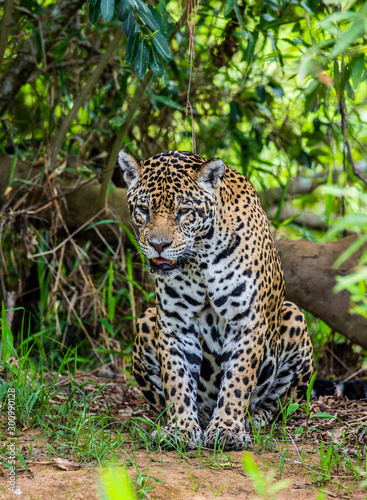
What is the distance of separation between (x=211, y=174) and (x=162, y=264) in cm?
67

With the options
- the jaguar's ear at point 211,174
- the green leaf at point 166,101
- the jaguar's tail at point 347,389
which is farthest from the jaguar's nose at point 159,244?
the green leaf at point 166,101

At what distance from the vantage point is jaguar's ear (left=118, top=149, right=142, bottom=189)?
441cm

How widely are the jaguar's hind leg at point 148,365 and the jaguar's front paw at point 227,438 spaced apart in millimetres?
767

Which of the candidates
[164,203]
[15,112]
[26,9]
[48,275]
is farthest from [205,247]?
[15,112]

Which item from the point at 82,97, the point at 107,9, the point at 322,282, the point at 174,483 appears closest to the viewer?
the point at 174,483

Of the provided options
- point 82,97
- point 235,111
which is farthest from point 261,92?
point 82,97

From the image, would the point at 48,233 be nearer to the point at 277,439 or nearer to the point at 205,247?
the point at 205,247

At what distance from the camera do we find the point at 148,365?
4.86m

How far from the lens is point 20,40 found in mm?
6816

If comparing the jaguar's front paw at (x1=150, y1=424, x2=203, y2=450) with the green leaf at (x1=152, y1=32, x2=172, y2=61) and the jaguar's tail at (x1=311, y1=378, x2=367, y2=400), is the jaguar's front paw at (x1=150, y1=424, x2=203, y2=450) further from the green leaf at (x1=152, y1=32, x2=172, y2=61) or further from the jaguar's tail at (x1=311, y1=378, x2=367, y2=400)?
the green leaf at (x1=152, y1=32, x2=172, y2=61)

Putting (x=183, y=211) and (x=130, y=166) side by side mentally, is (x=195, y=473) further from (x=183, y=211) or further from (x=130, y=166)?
(x=130, y=166)

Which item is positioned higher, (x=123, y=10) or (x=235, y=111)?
(x=123, y=10)

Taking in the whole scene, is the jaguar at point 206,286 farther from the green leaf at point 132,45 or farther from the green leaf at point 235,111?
the green leaf at point 235,111

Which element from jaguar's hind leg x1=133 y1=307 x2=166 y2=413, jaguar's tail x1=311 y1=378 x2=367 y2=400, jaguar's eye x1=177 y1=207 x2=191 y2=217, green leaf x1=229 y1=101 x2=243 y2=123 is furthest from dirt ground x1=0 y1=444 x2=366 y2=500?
green leaf x1=229 y1=101 x2=243 y2=123
